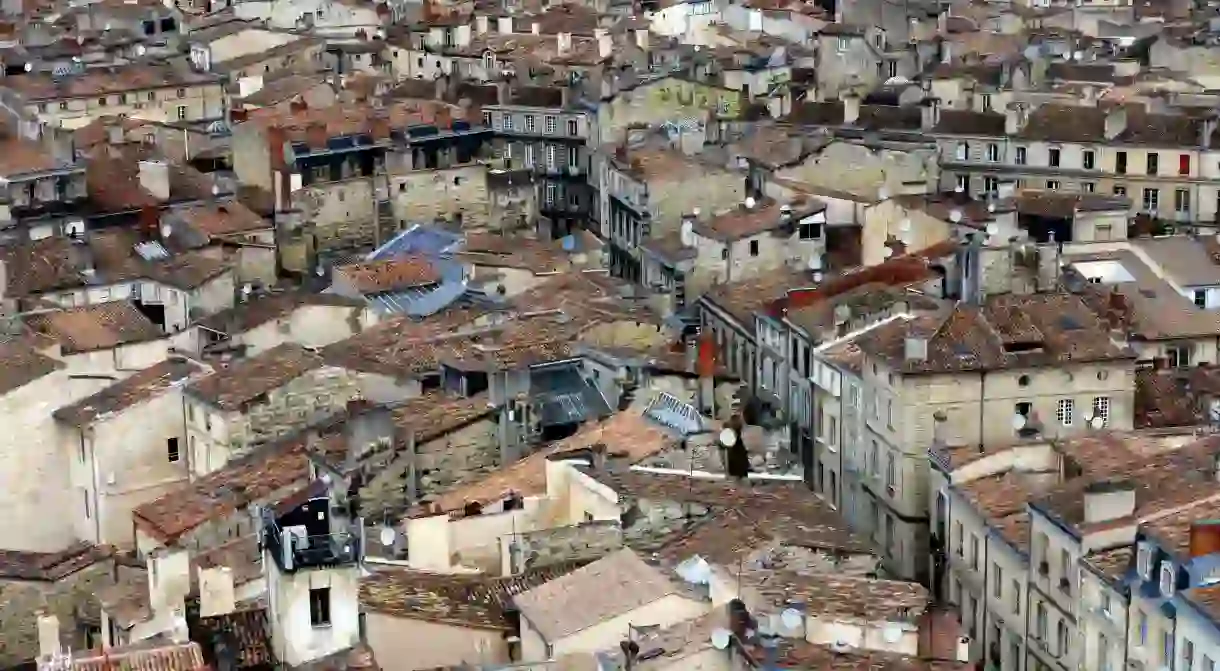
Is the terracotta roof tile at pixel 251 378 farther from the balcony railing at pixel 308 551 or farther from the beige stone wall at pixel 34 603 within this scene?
the balcony railing at pixel 308 551

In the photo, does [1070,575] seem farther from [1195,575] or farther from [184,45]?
[184,45]

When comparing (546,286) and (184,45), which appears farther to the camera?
(184,45)

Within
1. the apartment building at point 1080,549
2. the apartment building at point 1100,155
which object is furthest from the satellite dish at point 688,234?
the apartment building at point 1080,549

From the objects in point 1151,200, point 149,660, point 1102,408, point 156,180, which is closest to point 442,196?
point 156,180

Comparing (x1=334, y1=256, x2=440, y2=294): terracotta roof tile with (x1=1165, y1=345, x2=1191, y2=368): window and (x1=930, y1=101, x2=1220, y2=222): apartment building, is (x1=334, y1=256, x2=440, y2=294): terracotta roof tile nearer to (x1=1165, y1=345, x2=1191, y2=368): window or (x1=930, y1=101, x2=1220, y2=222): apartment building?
(x1=1165, y1=345, x2=1191, y2=368): window

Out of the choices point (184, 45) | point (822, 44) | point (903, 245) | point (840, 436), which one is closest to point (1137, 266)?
point (903, 245)
